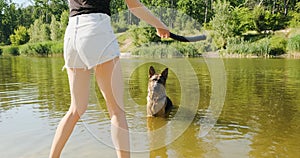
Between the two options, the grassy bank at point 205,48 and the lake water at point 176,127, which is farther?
the grassy bank at point 205,48

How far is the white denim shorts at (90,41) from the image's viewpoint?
9.02ft

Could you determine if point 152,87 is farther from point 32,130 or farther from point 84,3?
point 84,3

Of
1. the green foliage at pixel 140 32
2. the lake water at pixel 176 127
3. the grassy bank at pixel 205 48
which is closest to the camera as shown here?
the lake water at pixel 176 127

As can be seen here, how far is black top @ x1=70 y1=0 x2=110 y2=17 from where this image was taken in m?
2.78

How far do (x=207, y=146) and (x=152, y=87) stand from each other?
215cm

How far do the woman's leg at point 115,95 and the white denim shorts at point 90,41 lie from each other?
10 centimetres

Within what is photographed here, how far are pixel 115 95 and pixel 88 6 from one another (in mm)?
751

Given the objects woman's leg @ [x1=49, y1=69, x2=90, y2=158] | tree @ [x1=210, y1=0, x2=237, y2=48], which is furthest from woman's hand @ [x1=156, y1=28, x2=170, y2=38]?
tree @ [x1=210, y1=0, x2=237, y2=48]

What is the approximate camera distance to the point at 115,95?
2.92 m

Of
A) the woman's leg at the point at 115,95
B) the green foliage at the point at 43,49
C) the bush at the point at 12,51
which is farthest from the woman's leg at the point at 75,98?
the bush at the point at 12,51

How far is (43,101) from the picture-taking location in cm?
804

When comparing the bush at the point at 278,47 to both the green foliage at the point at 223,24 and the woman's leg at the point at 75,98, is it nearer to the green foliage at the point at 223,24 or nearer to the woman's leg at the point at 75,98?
the green foliage at the point at 223,24

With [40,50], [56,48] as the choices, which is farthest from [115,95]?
[40,50]

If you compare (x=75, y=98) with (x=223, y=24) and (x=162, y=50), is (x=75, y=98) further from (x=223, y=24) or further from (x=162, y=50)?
(x=223, y=24)
